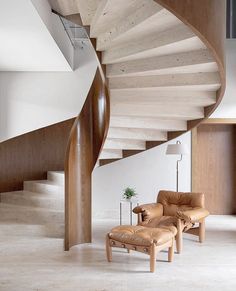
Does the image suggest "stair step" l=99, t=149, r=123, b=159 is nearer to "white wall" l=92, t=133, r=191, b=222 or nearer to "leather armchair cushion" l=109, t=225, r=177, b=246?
"white wall" l=92, t=133, r=191, b=222

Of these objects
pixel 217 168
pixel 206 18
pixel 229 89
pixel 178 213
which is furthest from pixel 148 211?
pixel 229 89

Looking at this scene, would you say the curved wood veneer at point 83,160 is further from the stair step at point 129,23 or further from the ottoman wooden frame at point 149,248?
the stair step at point 129,23

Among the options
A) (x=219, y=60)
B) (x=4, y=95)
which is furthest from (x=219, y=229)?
(x=4, y=95)

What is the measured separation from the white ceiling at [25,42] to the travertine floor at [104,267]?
277 centimetres

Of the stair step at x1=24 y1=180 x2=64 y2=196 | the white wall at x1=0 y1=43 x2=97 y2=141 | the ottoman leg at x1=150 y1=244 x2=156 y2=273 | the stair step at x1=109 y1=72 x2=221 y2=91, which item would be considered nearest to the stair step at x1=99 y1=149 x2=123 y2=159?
the stair step at x1=24 y1=180 x2=64 y2=196

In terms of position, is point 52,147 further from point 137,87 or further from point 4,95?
point 137,87

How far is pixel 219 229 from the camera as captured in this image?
19.5 feet

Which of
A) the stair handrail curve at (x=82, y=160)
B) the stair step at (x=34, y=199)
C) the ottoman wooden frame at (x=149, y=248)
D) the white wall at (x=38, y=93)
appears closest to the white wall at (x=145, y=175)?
the stair step at (x=34, y=199)

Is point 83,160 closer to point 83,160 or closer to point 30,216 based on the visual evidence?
point 83,160

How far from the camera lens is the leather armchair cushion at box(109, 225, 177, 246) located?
13.1 feet

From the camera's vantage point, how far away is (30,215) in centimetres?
570

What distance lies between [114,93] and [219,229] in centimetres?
319

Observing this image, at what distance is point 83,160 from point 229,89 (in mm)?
3439

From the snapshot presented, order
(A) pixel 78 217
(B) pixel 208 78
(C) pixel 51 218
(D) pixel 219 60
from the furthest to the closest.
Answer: (C) pixel 51 218
(A) pixel 78 217
(B) pixel 208 78
(D) pixel 219 60
